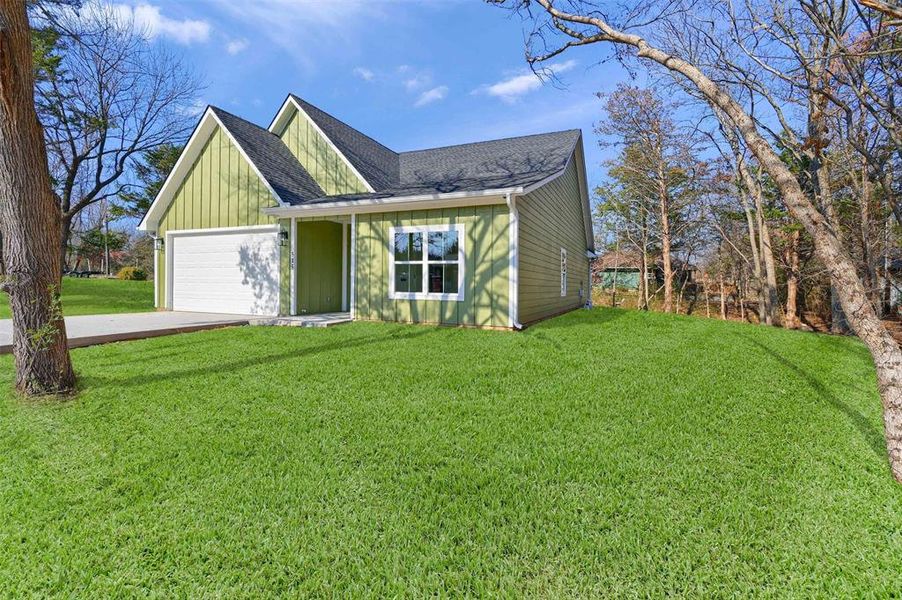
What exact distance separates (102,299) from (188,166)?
258 inches

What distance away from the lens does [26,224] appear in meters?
3.82

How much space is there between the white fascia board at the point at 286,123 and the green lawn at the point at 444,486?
704 centimetres

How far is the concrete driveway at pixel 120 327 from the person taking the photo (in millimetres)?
6334

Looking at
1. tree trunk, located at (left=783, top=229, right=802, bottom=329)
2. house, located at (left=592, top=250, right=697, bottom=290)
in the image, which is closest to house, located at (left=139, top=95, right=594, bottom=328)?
tree trunk, located at (left=783, top=229, right=802, bottom=329)

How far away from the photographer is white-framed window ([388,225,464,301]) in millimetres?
8219

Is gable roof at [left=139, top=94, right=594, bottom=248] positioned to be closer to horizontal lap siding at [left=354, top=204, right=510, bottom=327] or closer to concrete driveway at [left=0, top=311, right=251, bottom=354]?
horizontal lap siding at [left=354, top=204, right=510, bottom=327]

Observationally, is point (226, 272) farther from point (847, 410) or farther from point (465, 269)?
point (847, 410)

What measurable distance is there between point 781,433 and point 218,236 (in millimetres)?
11710

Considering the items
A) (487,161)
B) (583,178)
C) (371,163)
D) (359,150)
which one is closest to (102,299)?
(359,150)

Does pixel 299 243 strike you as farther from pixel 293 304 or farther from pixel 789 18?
pixel 789 18

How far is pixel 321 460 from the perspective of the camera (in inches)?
108

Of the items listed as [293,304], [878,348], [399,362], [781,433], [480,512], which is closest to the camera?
[480,512]

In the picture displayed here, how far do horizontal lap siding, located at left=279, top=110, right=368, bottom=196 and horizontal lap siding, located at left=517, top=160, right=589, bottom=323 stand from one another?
15.0ft

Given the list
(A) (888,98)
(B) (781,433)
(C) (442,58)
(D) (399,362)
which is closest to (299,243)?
(D) (399,362)
